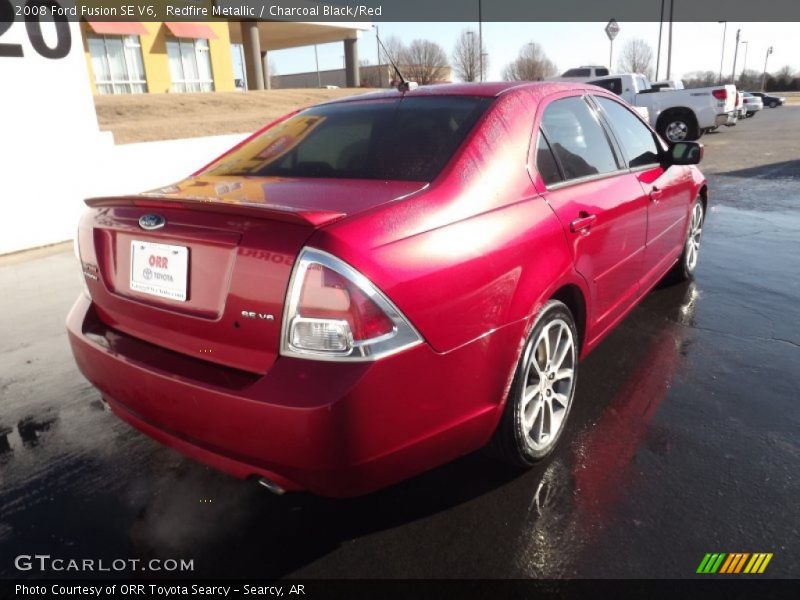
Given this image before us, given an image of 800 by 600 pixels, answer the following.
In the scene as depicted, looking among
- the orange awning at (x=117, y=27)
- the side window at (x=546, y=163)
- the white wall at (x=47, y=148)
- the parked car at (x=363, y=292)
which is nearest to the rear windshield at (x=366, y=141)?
the parked car at (x=363, y=292)

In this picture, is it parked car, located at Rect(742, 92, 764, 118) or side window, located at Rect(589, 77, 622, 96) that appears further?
parked car, located at Rect(742, 92, 764, 118)

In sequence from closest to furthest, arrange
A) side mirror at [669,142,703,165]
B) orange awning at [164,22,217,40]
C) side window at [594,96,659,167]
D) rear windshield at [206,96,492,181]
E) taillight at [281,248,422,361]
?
taillight at [281,248,422,361] → rear windshield at [206,96,492,181] → side window at [594,96,659,167] → side mirror at [669,142,703,165] → orange awning at [164,22,217,40]

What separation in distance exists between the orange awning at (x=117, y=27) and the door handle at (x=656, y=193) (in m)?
25.5

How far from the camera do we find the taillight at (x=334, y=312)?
6.00 ft

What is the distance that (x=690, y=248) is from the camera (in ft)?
16.9

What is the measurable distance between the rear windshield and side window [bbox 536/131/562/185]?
12.1 inches

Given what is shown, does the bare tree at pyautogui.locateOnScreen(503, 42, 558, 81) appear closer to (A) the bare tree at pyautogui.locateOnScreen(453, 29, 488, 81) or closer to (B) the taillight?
(A) the bare tree at pyautogui.locateOnScreen(453, 29, 488, 81)

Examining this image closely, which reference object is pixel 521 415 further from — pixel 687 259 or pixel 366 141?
pixel 687 259

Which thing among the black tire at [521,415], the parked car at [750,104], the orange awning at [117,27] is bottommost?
the parked car at [750,104]

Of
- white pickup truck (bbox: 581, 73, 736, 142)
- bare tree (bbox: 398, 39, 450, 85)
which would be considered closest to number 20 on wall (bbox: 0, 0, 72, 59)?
white pickup truck (bbox: 581, 73, 736, 142)

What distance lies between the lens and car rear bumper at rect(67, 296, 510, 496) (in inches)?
72.1

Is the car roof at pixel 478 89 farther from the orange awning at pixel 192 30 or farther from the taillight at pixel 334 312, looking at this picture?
the orange awning at pixel 192 30

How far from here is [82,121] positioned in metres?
7.89

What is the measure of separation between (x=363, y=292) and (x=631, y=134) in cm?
273
